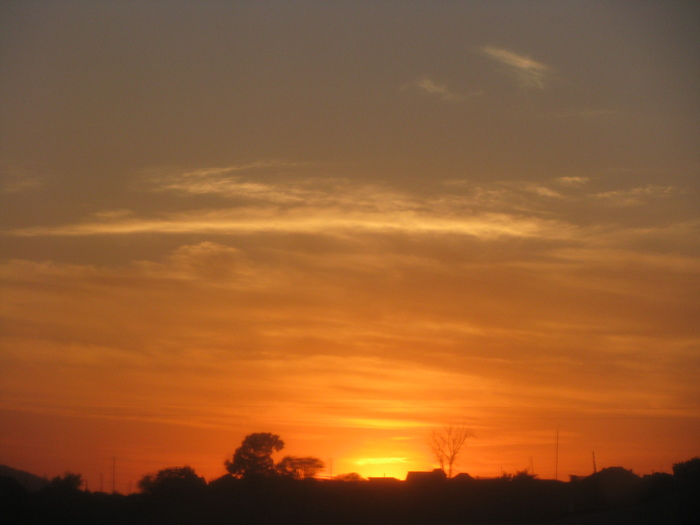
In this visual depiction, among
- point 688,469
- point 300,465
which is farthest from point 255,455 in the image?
point 688,469

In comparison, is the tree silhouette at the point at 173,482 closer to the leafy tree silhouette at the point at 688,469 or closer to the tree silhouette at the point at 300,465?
the tree silhouette at the point at 300,465

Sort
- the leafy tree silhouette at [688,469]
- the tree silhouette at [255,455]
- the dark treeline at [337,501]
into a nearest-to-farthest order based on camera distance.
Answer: the dark treeline at [337,501]
the leafy tree silhouette at [688,469]
the tree silhouette at [255,455]

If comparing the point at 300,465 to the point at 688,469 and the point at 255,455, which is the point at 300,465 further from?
the point at 688,469

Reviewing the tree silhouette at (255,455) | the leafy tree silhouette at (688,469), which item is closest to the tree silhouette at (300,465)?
the tree silhouette at (255,455)

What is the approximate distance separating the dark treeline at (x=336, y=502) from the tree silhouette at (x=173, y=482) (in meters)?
0.12

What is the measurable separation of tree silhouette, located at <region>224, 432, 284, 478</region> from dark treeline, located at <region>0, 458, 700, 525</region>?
983 centimetres

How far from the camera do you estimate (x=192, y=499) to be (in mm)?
69125

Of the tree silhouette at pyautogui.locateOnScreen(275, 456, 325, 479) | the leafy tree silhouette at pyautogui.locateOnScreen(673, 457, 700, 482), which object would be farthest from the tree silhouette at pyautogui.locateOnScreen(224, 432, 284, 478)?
the leafy tree silhouette at pyautogui.locateOnScreen(673, 457, 700, 482)

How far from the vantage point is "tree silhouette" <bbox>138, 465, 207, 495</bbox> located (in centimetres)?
7138

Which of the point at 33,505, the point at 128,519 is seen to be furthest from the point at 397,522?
the point at 33,505

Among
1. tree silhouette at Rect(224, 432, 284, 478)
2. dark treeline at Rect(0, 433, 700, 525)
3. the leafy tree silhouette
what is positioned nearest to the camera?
dark treeline at Rect(0, 433, 700, 525)

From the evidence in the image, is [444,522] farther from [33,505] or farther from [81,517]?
[33,505]

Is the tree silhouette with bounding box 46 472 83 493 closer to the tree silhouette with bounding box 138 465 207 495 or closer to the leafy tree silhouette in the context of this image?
the tree silhouette with bounding box 138 465 207 495

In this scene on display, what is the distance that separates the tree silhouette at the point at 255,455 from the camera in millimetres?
85844
